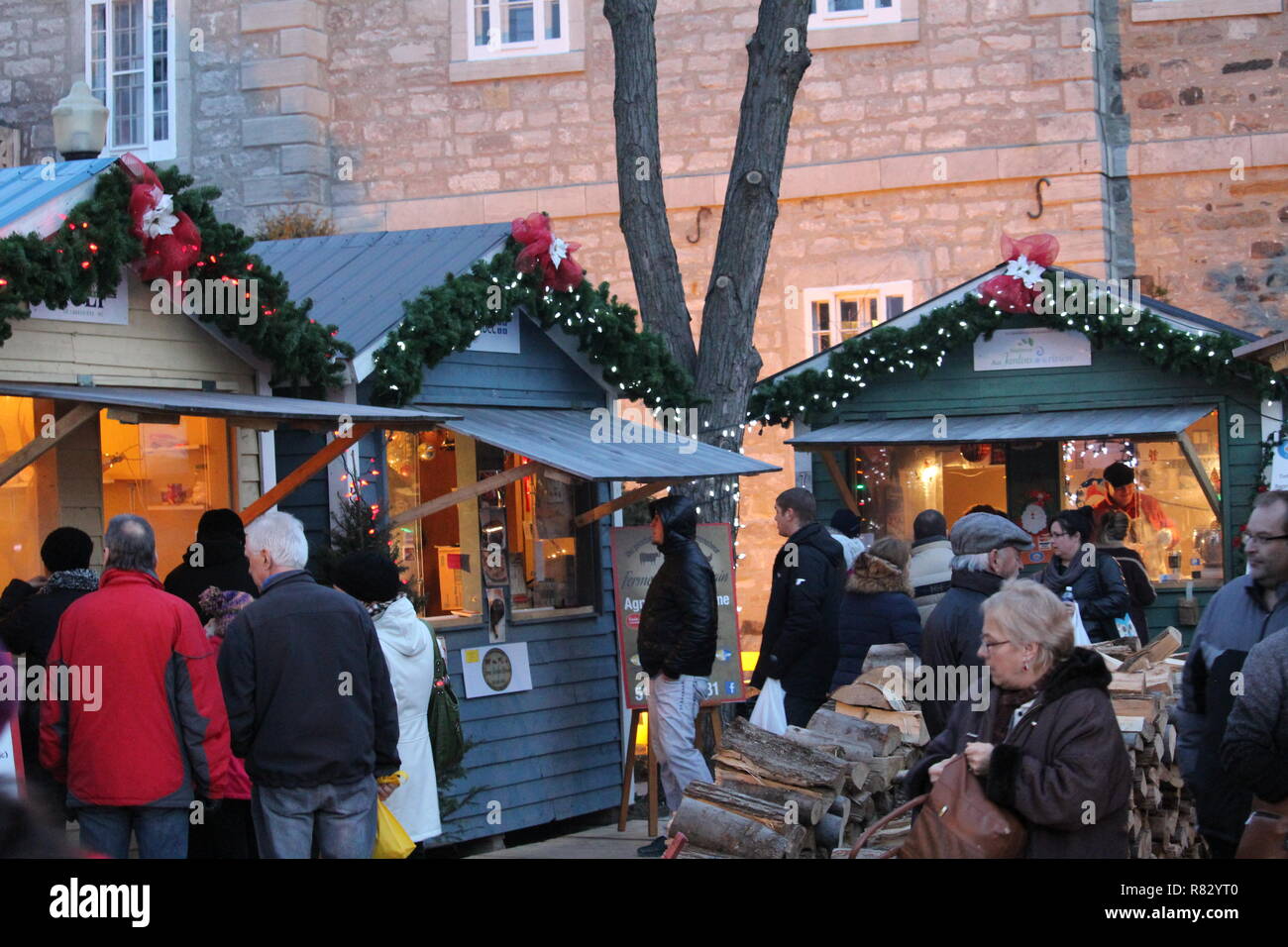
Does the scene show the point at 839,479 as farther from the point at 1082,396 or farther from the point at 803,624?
the point at 803,624

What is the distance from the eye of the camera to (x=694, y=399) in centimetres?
1026

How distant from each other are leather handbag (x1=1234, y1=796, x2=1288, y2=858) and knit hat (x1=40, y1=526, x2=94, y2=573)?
13.8ft

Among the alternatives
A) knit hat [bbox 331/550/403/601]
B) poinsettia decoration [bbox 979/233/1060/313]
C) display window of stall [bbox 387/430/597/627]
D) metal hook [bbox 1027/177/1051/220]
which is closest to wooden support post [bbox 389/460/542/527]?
display window of stall [bbox 387/430/597/627]

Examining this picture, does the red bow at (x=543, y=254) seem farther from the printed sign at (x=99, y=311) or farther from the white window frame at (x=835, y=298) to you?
the white window frame at (x=835, y=298)

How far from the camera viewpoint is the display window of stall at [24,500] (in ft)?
27.7

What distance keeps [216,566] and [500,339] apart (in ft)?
10.2

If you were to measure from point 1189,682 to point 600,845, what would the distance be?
4.39 metres

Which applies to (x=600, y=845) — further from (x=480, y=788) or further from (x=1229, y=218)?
(x=1229, y=218)

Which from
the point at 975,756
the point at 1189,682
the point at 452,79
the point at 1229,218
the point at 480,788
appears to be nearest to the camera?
the point at 975,756

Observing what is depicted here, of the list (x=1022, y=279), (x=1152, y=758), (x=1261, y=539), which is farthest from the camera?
(x=1022, y=279)

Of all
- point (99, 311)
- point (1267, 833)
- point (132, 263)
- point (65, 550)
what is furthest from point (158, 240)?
point (1267, 833)

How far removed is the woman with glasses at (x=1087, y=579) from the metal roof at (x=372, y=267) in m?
3.67

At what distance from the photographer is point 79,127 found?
880cm
